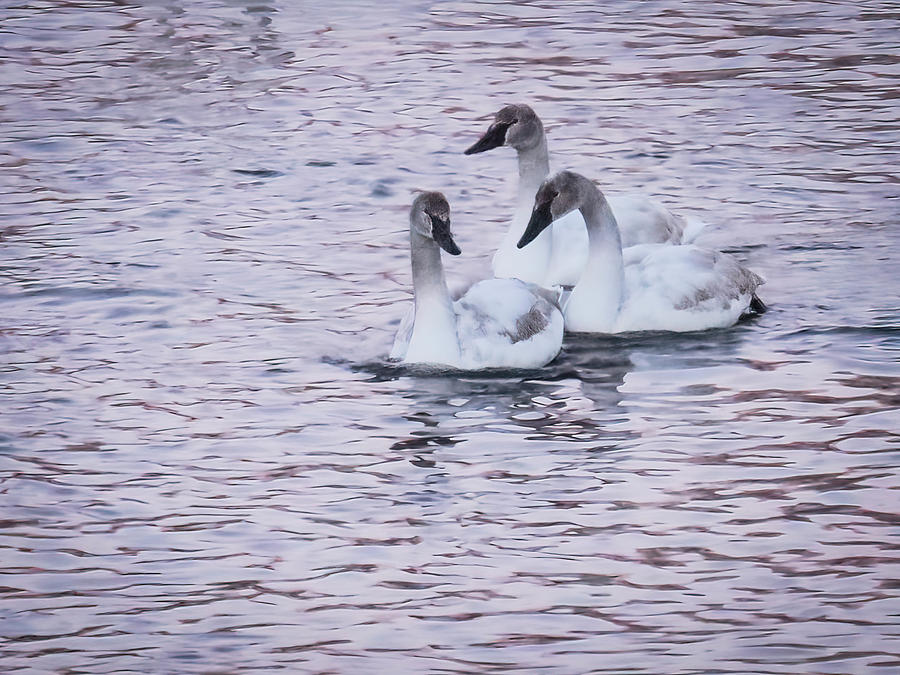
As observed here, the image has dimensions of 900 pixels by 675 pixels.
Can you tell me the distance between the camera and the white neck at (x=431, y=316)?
33.3 feet

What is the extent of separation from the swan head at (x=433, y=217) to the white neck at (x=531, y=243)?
169 centimetres

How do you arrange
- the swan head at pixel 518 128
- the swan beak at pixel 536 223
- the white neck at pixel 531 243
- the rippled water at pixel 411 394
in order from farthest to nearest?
the swan head at pixel 518 128 < the white neck at pixel 531 243 < the swan beak at pixel 536 223 < the rippled water at pixel 411 394

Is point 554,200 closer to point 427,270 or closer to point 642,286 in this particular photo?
point 642,286

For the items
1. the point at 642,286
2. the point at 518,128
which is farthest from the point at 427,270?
the point at 518,128

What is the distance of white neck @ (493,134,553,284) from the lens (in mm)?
11891

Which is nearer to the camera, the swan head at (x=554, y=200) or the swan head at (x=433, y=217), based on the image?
the swan head at (x=433, y=217)

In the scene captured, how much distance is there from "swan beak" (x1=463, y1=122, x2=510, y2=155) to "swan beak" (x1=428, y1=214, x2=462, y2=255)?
7.91 feet

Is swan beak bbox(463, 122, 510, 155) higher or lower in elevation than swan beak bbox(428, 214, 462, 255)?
higher

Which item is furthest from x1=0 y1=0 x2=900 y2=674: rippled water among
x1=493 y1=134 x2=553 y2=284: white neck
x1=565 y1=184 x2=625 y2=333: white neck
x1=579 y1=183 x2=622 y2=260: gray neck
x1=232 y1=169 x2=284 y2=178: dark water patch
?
x1=579 y1=183 x2=622 y2=260: gray neck

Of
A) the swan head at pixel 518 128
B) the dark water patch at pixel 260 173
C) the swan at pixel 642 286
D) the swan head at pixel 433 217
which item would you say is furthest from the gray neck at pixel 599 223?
the dark water patch at pixel 260 173

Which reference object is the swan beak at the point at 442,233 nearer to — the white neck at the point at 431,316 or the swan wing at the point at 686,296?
the white neck at the point at 431,316

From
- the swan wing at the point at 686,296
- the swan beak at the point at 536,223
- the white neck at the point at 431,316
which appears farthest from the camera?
the swan beak at the point at 536,223

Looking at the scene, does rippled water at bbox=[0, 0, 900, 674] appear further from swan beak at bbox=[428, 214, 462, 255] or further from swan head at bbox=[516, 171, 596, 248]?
swan head at bbox=[516, 171, 596, 248]

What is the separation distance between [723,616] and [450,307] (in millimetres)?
3456
